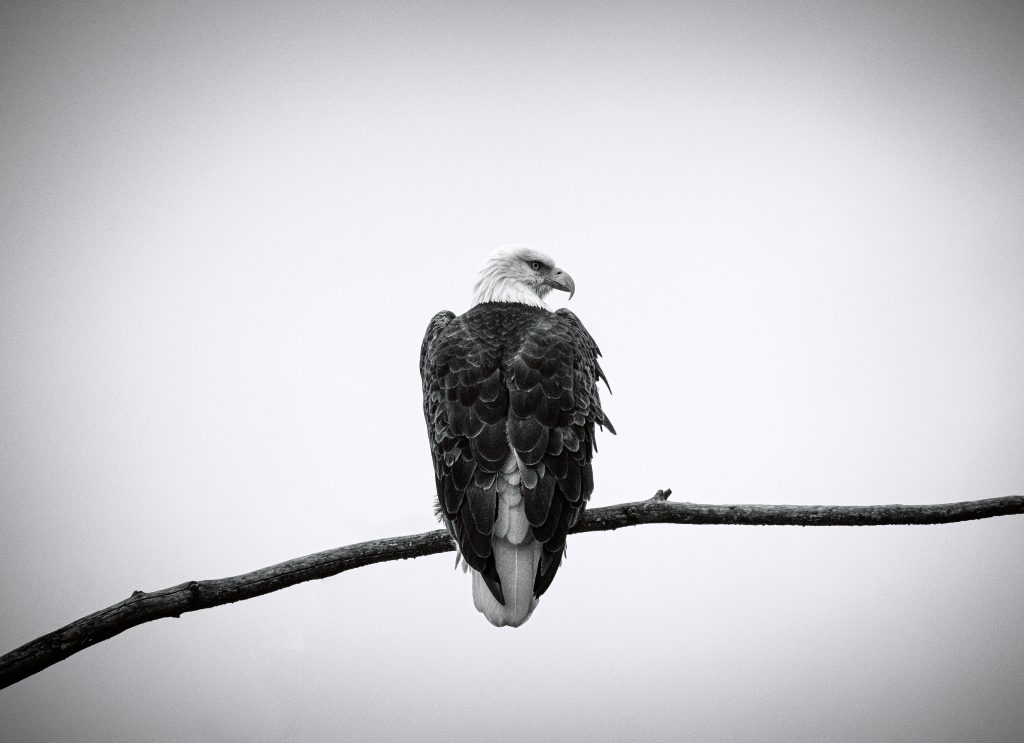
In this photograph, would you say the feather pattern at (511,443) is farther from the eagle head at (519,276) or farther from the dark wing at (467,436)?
the eagle head at (519,276)

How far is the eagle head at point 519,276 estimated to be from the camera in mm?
6180

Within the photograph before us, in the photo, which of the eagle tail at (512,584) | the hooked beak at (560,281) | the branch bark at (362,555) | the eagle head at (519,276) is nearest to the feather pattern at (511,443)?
the eagle tail at (512,584)

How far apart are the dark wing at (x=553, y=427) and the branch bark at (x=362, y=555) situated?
212 mm

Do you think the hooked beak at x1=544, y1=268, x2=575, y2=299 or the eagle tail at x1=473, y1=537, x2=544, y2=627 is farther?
the hooked beak at x1=544, y1=268, x2=575, y2=299

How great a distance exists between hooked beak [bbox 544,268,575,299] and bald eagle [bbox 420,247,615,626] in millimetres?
1366

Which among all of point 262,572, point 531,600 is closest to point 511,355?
point 531,600

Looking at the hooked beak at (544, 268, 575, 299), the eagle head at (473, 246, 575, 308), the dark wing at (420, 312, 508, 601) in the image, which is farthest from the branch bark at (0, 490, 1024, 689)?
the hooked beak at (544, 268, 575, 299)

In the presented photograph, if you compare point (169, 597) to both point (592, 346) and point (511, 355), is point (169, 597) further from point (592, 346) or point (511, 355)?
point (592, 346)

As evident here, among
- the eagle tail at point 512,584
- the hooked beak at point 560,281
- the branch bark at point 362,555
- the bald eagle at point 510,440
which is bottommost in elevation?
the eagle tail at point 512,584

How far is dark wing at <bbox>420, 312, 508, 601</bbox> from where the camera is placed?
3.51 meters

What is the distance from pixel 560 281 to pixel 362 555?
4155mm

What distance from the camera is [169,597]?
103 inches

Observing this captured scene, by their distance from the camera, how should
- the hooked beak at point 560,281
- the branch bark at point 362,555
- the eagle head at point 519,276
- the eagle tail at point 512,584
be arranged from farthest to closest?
the hooked beak at point 560,281, the eagle head at point 519,276, the eagle tail at point 512,584, the branch bark at point 362,555

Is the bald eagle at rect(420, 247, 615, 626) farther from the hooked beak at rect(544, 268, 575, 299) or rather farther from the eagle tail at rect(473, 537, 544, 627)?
the hooked beak at rect(544, 268, 575, 299)
